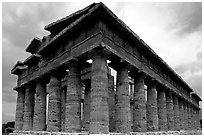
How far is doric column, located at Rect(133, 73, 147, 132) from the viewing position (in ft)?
61.0

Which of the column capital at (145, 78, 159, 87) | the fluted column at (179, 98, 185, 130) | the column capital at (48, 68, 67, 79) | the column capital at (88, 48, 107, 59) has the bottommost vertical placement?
the fluted column at (179, 98, 185, 130)

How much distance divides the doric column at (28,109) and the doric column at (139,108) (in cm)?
1079

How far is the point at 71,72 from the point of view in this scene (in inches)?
677

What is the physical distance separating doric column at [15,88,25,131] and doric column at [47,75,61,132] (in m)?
8.07

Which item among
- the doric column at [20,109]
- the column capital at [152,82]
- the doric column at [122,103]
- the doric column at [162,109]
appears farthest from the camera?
the doric column at [20,109]

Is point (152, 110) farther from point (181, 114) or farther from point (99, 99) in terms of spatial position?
point (181, 114)

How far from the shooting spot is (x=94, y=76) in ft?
48.0

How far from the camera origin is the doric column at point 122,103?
15.7 m

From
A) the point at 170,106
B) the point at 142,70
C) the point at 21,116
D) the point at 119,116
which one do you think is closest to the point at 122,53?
the point at 142,70

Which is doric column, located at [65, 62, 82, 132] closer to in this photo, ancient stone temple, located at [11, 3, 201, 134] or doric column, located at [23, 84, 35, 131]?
ancient stone temple, located at [11, 3, 201, 134]

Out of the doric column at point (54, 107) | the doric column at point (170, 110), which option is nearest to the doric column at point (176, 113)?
the doric column at point (170, 110)

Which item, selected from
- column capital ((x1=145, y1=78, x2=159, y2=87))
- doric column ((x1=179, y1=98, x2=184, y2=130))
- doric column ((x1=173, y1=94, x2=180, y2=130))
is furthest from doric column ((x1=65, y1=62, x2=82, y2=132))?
doric column ((x1=179, y1=98, x2=184, y2=130))

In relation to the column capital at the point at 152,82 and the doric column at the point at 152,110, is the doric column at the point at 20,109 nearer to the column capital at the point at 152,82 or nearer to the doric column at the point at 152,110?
the doric column at the point at 152,110

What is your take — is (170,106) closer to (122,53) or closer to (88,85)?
(88,85)
